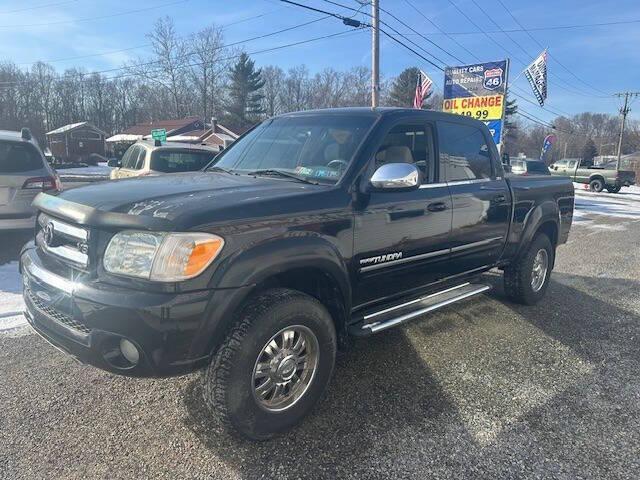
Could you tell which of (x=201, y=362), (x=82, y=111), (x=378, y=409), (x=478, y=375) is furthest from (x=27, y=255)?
(x=82, y=111)

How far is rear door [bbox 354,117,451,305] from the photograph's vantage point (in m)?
3.19

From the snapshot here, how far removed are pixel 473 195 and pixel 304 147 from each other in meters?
1.59

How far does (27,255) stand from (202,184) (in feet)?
3.94

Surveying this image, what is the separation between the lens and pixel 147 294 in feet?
7.43

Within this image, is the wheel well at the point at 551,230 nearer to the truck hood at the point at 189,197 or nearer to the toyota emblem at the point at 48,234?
the truck hood at the point at 189,197

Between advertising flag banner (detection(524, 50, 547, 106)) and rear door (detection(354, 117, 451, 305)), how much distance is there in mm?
17294

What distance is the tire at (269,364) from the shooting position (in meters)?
2.49

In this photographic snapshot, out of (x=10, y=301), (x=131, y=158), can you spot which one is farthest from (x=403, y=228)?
(x=131, y=158)

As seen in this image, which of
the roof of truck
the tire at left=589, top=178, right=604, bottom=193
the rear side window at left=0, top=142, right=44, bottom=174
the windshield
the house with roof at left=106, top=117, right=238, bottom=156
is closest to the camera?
the windshield

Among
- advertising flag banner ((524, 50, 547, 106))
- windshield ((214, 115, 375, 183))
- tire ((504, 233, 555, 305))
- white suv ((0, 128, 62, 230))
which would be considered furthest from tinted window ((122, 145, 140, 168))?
advertising flag banner ((524, 50, 547, 106))

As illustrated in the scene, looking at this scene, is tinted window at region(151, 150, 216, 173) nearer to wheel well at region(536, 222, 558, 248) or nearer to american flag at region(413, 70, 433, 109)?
wheel well at region(536, 222, 558, 248)

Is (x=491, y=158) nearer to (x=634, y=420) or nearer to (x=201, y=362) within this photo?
(x=634, y=420)

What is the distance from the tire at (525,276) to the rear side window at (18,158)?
619 cm

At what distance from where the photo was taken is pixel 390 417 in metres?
2.99
